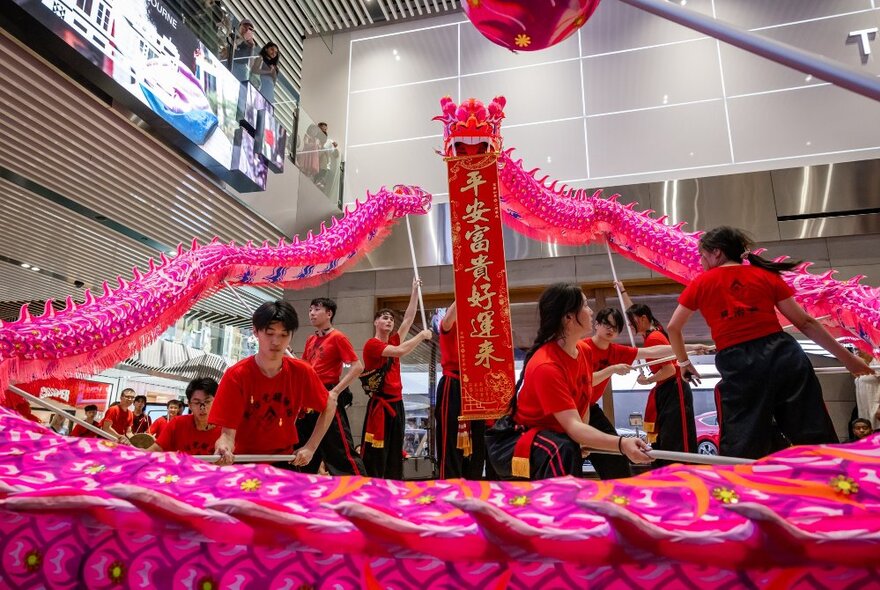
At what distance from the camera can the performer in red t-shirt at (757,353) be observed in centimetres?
188

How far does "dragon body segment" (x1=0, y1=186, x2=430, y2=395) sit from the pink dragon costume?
1.13 m

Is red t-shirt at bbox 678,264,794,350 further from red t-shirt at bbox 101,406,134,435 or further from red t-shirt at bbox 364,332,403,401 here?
red t-shirt at bbox 101,406,134,435

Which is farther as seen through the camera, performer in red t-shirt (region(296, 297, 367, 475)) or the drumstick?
performer in red t-shirt (region(296, 297, 367, 475))

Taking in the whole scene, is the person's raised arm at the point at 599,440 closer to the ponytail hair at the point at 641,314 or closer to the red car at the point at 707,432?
the ponytail hair at the point at 641,314

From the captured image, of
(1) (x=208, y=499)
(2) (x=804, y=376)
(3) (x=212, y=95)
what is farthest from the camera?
(3) (x=212, y=95)

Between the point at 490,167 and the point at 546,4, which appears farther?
the point at 490,167

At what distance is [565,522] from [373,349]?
314 cm

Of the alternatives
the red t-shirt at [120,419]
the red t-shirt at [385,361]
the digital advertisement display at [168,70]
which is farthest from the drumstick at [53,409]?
the red t-shirt at [120,419]

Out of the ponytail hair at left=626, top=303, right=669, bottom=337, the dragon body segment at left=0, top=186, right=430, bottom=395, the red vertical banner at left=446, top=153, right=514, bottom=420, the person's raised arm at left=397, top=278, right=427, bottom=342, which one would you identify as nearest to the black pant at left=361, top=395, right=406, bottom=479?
the person's raised arm at left=397, top=278, right=427, bottom=342

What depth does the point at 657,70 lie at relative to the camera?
6492 mm

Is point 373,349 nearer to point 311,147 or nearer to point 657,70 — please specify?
point 311,147

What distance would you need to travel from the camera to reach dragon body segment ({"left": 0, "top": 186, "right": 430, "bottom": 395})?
1.79 meters

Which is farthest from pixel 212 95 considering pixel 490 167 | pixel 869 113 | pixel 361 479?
pixel 869 113

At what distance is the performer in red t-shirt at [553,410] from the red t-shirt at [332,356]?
167 centimetres
